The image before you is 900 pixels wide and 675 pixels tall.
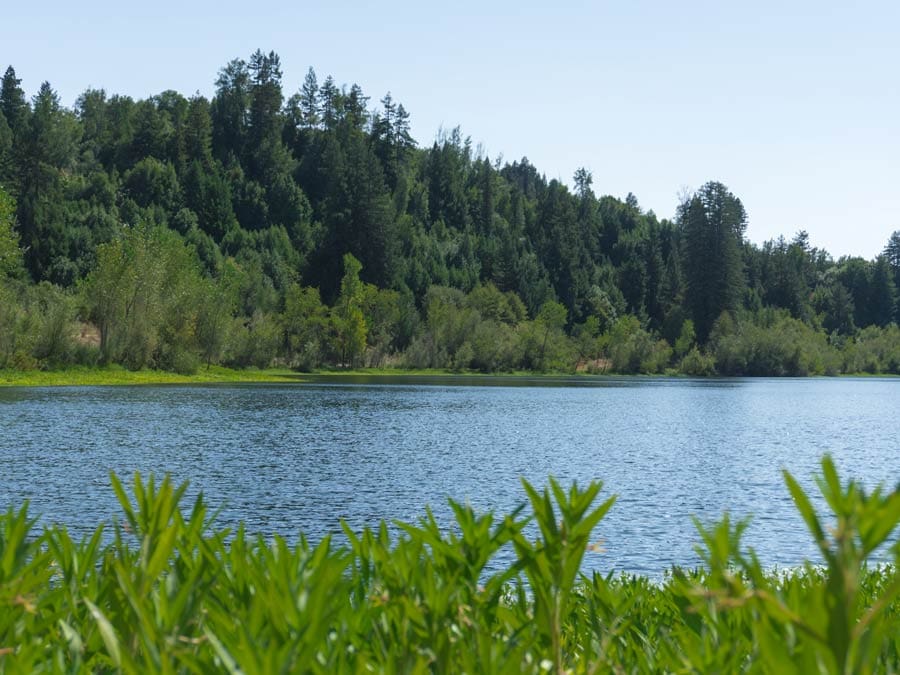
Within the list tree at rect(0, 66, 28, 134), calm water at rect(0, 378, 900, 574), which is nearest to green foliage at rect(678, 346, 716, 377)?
calm water at rect(0, 378, 900, 574)

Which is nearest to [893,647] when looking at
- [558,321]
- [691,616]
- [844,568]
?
[691,616]

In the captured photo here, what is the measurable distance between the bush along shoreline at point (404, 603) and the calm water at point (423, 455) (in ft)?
41.3

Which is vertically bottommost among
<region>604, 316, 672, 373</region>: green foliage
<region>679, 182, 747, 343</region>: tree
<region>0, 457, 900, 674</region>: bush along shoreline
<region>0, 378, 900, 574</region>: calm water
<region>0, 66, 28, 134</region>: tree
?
<region>0, 378, 900, 574</region>: calm water

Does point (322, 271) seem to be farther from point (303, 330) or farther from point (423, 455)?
point (423, 455)

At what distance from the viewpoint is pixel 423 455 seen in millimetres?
41969

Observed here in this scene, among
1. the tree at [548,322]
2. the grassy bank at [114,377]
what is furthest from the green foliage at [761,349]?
the grassy bank at [114,377]

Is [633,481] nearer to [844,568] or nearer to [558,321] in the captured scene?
[844,568]

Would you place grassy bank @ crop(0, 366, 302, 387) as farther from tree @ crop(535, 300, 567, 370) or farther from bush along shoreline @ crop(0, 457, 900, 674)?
bush along shoreline @ crop(0, 457, 900, 674)

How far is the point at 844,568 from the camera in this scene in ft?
4.17

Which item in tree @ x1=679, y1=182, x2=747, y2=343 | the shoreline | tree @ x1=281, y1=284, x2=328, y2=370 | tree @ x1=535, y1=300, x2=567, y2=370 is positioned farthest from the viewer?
tree @ x1=679, y1=182, x2=747, y2=343

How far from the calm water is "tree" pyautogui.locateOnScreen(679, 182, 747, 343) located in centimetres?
10382

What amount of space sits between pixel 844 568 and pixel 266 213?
7606 inches

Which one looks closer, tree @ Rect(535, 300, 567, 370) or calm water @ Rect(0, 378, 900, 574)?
calm water @ Rect(0, 378, 900, 574)

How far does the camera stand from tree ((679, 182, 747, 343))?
600 ft
